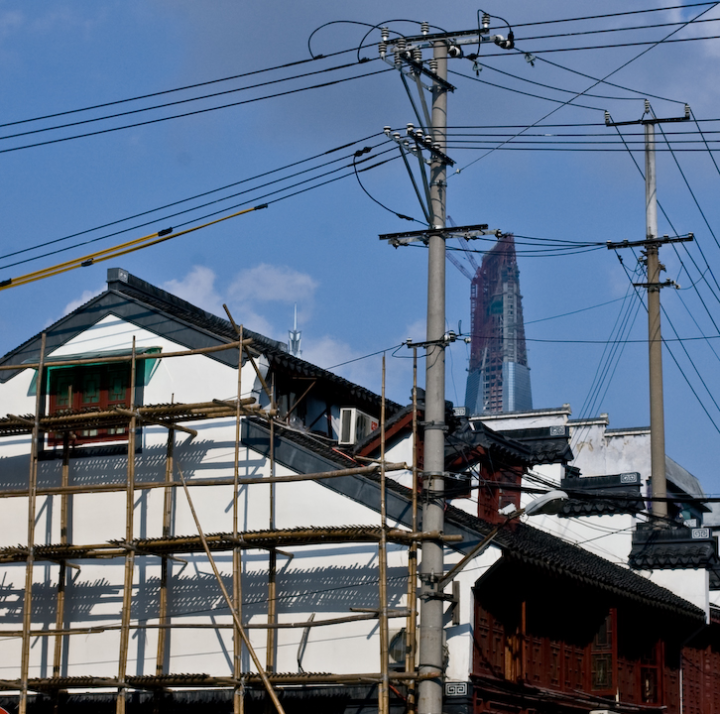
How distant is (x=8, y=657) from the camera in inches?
976

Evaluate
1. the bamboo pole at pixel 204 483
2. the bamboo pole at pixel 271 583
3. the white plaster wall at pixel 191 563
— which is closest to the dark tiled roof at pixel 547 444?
the white plaster wall at pixel 191 563

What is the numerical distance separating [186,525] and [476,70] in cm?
1069

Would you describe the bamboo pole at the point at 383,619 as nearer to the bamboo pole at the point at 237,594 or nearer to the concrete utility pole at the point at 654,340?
the bamboo pole at the point at 237,594

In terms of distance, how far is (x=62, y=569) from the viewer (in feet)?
80.2

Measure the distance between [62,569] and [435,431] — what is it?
9635 mm

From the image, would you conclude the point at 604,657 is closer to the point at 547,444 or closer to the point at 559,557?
the point at 559,557

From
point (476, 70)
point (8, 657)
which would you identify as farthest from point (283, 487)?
point (476, 70)

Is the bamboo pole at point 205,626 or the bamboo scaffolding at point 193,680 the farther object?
the bamboo pole at point 205,626

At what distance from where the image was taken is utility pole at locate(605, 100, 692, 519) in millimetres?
36125

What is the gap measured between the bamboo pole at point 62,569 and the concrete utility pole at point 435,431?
8.84 meters

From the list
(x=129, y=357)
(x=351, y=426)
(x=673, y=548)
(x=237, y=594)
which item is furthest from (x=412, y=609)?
(x=673, y=548)

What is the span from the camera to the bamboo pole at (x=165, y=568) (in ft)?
75.3

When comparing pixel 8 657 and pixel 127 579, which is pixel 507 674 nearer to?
pixel 127 579

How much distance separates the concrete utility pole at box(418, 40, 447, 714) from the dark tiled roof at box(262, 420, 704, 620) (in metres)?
2.34
